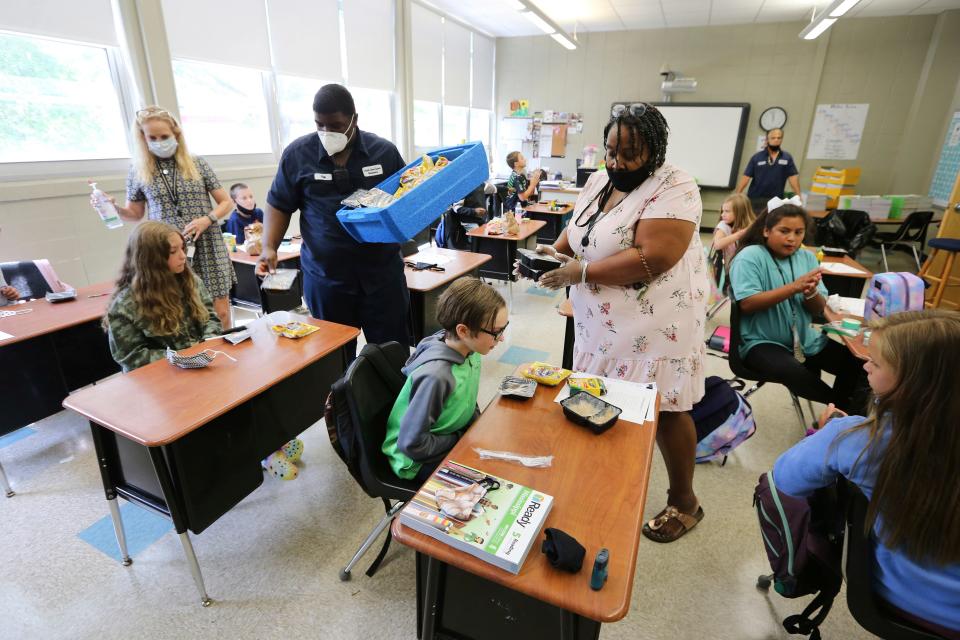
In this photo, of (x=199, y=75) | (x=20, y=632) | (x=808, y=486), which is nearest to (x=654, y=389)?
(x=808, y=486)

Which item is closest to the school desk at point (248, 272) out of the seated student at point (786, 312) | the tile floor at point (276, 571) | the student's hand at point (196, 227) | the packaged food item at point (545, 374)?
the student's hand at point (196, 227)

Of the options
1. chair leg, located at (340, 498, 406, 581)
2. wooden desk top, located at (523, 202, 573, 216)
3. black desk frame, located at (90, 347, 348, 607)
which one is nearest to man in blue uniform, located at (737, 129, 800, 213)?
wooden desk top, located at (523, 202, 573, 216)

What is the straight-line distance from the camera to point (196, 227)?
2.51 meters

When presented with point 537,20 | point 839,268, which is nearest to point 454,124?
point 537,20

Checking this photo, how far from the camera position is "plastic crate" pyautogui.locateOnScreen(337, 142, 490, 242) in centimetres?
169

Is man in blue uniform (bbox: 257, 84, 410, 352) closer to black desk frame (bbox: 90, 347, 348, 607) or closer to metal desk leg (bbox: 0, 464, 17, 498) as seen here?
black desk frame (bbox: 90, 347, 348, 607)

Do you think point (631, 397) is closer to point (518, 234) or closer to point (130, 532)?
point (130, 532)

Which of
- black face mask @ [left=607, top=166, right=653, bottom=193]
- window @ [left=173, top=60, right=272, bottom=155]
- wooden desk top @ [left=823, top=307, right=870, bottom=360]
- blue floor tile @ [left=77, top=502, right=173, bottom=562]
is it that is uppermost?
window @ [left=173, top=60, right=272, bottom=155]

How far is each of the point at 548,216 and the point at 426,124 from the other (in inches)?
122

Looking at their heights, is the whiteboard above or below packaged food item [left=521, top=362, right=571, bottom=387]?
above

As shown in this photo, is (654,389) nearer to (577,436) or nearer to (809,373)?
(577,436)

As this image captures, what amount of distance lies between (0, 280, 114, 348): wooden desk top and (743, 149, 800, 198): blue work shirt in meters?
7.02

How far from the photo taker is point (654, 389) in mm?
1531

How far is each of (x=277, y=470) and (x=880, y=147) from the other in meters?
9.22
